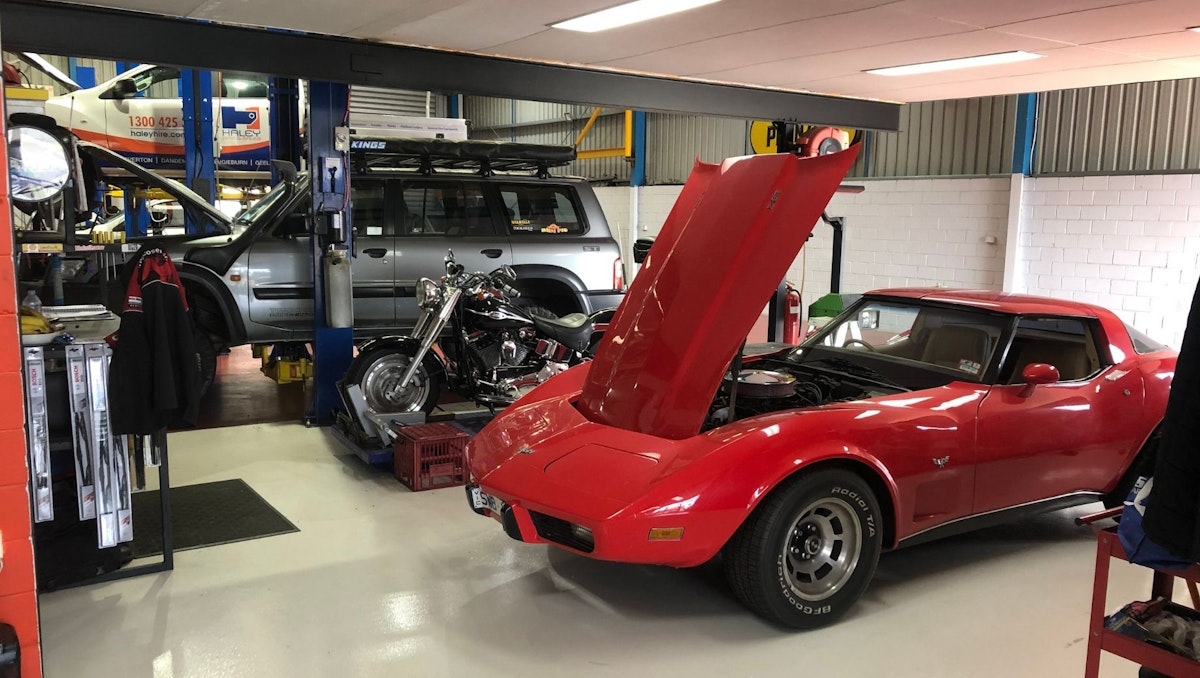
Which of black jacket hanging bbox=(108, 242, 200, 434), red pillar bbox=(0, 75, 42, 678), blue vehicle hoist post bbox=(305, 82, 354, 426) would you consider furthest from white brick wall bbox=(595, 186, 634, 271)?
red pillar bbox=(0, 75, 42, 678)

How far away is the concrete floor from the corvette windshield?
0.98m

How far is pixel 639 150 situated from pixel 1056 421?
484 inches

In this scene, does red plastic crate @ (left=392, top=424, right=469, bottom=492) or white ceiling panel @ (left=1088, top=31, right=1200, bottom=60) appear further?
red plastic crate @ (left=392, top=424, right=469, bottom=492)

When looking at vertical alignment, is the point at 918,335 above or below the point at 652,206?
below

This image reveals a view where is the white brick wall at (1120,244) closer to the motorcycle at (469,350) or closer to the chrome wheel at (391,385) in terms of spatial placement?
the motorcycle at (469,350)

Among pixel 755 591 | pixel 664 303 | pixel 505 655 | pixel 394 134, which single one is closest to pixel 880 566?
pixel 755 591

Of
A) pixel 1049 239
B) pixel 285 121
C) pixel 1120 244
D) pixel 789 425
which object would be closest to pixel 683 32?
pixel 789 425

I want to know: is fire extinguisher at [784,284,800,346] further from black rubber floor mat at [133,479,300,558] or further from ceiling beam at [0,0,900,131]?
black rubber floor mat at [133,479,300,558]

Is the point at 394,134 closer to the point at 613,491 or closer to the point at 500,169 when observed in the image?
the point at 500,169

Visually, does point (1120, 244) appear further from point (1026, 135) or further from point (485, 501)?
point (485, 501)

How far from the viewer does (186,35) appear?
4.45 metres

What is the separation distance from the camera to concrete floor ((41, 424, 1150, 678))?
328 centimetres

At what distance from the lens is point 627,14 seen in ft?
13.9

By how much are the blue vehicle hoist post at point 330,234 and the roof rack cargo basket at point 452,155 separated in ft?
3.24
